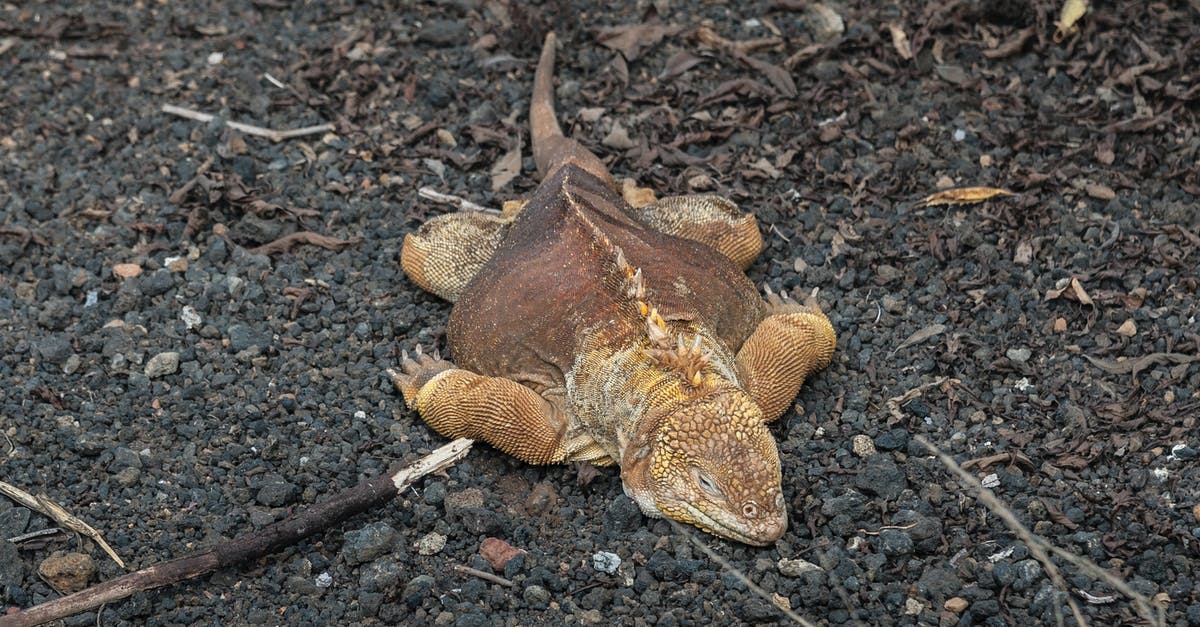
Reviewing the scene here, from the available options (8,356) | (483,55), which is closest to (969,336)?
(483,55)

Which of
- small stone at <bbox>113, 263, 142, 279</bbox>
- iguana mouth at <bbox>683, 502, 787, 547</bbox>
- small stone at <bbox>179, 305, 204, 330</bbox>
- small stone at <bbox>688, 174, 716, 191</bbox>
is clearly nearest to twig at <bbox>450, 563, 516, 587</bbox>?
iguana mouth at <bbox>683, 502, 787, 547</bbox>

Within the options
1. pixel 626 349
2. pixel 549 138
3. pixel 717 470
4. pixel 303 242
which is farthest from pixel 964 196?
pixel 303 242

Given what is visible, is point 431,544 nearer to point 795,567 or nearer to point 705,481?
point 705,481

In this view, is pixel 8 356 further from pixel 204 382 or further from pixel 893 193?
pixel 893 193

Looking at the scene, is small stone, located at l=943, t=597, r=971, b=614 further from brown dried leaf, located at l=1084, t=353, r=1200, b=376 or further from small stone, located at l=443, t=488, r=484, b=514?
small stone, located at l=443, t=488, r=484, b=514

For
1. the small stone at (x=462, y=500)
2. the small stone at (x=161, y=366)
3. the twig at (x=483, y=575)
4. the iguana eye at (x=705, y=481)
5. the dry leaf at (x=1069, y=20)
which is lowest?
the small stone at (x=161, y=366)

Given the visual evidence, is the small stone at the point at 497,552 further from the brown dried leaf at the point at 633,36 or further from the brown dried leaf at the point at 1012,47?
the brown dried leaf at the point at 1012,47

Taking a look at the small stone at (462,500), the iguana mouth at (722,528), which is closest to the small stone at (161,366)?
the small stone at (462,500)
